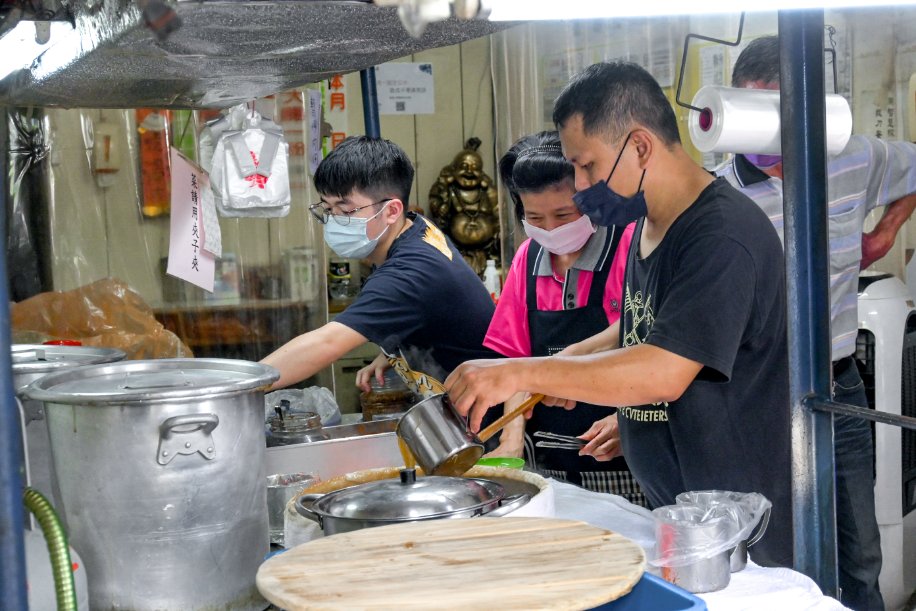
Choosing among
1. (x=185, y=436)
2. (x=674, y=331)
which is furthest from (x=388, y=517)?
(x=674, y=331)

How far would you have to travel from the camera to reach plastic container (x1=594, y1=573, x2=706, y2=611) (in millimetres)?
1118

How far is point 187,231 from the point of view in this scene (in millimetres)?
2551

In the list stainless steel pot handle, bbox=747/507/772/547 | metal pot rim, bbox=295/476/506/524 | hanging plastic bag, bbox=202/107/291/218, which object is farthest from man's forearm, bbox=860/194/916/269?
metal pot rim, bbox=295/476/506/524

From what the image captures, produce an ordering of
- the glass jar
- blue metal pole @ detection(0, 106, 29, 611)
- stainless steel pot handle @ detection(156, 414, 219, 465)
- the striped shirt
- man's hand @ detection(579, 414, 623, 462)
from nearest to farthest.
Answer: blue metal pole @ detection(0, 106, 29, 611) → stainless steel pot handle @ detection(156, 414, 219, 465) → man's hand @ detection(579, 414, 623, 462) → the striped shirt → the glass jar

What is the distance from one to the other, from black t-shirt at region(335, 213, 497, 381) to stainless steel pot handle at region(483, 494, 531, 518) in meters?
1.27

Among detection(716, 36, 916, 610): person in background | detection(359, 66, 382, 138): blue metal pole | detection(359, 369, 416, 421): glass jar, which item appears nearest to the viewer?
detection(716, 36, 916, 610): person in background

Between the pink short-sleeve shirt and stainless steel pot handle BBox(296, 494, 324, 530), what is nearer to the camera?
stainless steel pot handle BBox(296, 494, 324, 530)

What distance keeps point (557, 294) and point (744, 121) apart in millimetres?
1109

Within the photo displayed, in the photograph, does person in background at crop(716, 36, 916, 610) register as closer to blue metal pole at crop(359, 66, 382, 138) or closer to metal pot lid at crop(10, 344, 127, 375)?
blue metal pole at crop(359, 66, 382, 138)

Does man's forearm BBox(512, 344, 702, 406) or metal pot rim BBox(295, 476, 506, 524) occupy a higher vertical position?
man's forearm BBox(512, 344, 702, 406)

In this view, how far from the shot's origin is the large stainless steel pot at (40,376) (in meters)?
1.50

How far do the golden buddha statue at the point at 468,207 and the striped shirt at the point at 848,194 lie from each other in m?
2.71

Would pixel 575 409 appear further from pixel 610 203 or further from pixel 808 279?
pixel 808 279

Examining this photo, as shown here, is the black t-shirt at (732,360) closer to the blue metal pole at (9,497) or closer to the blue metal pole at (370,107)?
the blue metal pole at (9,497)
